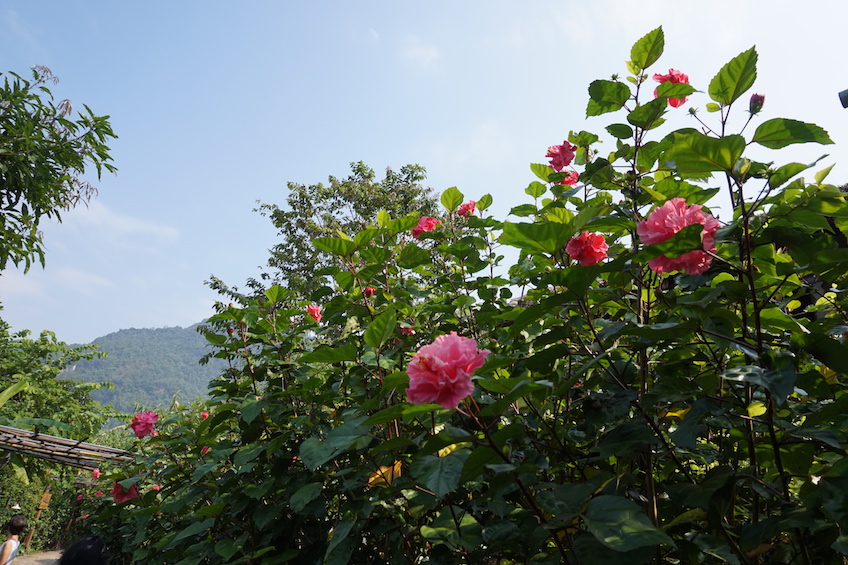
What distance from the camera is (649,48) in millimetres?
1234

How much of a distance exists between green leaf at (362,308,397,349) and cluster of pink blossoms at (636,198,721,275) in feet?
1.72

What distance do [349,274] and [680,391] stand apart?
95 cm

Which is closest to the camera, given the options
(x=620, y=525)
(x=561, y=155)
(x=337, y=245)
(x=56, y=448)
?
(x=620, y=525)

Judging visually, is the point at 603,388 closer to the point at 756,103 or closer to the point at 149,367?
the point at 756,103

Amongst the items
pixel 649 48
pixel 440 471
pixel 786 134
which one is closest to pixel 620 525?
pixel 440 471

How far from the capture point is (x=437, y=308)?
1544 millimetres

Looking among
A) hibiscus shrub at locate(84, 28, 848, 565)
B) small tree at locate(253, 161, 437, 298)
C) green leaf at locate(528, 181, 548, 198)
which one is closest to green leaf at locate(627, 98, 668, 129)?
hibiscus shrub at locate(84, 28, 848, 565)

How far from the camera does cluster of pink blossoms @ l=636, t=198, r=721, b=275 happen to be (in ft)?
2.94

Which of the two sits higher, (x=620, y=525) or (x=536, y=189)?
(x=536, y=189)

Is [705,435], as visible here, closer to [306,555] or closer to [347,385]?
[347,385]

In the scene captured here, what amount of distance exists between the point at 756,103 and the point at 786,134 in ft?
0.45

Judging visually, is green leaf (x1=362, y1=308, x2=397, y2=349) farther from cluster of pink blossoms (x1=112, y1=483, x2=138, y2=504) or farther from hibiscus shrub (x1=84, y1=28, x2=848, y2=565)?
cluster of pink blossoms (x1=112, y1=483, x2=138, y2=504)

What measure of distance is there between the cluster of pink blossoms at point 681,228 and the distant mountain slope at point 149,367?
85598 mm

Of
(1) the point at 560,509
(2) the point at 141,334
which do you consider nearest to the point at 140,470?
(1) the point at 560,509
